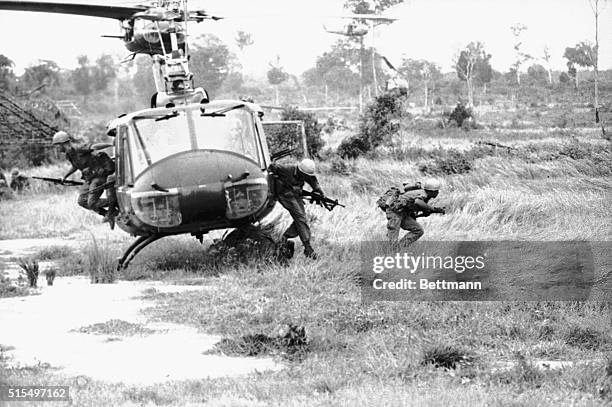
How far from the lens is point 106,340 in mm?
8008

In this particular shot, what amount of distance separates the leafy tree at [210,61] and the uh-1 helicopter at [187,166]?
50.7 meters

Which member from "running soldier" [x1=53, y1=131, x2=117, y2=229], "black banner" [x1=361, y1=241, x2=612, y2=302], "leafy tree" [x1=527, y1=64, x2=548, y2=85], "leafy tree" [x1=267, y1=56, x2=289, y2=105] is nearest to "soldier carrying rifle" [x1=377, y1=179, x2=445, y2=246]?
"black banner" [x1=361, y1=241, x2=612, y2=302]

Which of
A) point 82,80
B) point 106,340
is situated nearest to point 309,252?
point 106,340

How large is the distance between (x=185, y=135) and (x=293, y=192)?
67.0 inches

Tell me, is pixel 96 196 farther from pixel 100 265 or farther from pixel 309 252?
pixel 309 252

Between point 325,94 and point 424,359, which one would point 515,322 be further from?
point 325,94

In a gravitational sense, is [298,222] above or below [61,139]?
below

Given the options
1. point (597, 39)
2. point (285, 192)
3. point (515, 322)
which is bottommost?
point (515, 322)

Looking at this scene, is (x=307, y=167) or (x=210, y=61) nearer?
(x=307, y=167)

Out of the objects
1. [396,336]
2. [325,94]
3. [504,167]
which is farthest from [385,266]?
[325,94]

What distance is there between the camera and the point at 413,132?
3125cm

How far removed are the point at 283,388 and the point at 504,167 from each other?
482 inches

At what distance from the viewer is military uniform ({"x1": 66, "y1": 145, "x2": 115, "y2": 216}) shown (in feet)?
43.1

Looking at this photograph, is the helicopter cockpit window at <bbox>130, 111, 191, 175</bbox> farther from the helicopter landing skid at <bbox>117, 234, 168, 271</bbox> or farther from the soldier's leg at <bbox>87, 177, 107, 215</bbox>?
the soldier's leg at <bbox>87, 177, 107, 215</bbox>
